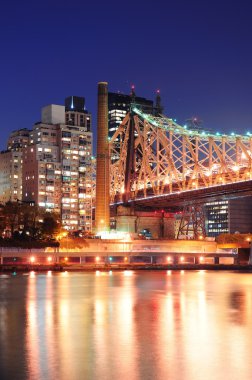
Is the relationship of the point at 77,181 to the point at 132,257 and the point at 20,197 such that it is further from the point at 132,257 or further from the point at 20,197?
A: the point at 132,257

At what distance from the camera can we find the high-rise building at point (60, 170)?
573 ft

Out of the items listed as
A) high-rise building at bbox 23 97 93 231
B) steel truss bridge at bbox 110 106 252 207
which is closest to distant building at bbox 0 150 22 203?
high-rise building at bbox 23 97 93 231

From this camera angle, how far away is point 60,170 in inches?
6998

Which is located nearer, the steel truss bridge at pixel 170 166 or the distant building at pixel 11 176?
the steel truss bridge at pixel 170 166

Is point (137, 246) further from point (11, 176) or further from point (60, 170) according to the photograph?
point (11, 176)

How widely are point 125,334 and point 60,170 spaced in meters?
148

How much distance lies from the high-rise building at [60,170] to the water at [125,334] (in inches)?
4693

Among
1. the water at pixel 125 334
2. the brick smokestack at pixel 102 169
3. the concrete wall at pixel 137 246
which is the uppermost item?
the brick smokestack at pixel 102 169

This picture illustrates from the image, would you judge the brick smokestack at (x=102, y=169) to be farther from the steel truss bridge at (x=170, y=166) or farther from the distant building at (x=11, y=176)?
the distant building at (x=11, y=176)

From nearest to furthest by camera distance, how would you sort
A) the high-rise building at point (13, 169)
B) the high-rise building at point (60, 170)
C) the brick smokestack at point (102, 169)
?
the brick smokestack at point (102, 169) < the high-rise building at point (60, 170) < the high-rise building at point (13, 169)

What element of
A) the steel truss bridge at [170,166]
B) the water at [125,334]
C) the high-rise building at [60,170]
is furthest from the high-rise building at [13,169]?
the water at [125,334]

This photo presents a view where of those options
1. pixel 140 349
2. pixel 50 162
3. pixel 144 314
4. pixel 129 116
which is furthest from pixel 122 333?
pixel 50 162

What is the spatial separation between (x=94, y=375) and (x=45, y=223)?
7821 cm

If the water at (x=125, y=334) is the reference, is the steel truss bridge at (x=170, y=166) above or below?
above
